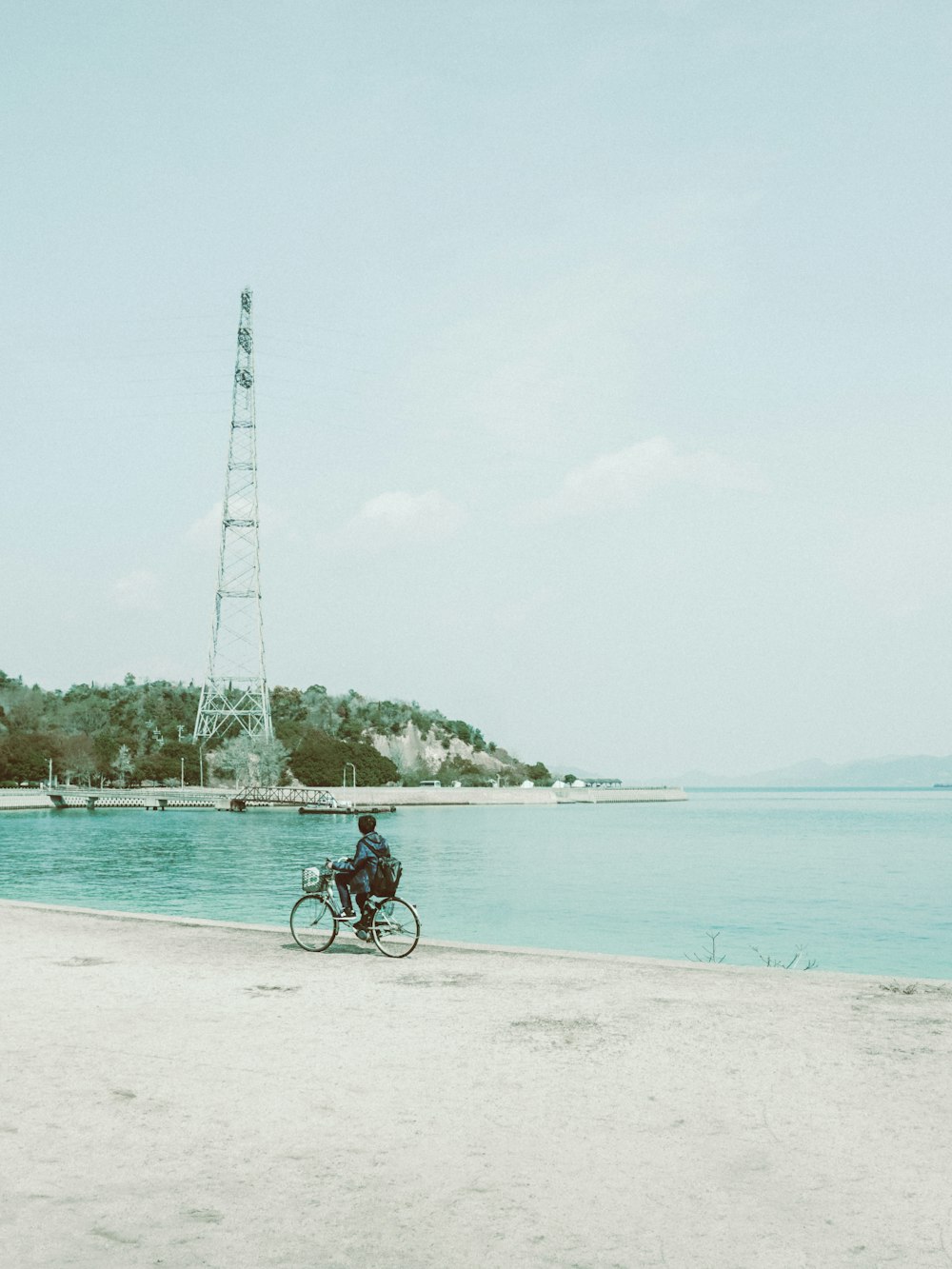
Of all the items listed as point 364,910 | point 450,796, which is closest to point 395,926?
point 364,910

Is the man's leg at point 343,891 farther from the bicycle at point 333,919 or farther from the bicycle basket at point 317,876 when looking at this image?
the bicycle basket at point 317,876

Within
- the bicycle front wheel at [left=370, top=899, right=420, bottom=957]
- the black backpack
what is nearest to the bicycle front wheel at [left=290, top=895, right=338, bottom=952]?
the bicycle front wheel at [left=370, top=899, right=420, bottom=957]

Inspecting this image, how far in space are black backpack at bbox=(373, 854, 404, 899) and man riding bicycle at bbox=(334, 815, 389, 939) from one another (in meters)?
0.04

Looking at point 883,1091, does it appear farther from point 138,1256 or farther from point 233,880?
point 233,880

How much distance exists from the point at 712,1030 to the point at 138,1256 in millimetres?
5560

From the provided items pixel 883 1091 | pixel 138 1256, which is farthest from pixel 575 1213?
pixel 883 1091

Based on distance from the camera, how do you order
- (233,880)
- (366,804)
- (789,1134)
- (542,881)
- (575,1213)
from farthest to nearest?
(366,804) → (542,881) → (233,880) → (789,1134) → (575,1213)

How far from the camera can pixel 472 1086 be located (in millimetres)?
7602

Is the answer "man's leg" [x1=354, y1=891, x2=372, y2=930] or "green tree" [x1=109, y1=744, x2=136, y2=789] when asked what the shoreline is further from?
"green tree" [x1=109, y1=744, x2=136, y2=789]

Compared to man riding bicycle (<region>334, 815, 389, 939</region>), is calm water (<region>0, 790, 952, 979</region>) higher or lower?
lower

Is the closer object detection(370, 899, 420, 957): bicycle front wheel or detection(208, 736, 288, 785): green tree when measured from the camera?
detection(370, 899, 420, 957): bicycle front wheel

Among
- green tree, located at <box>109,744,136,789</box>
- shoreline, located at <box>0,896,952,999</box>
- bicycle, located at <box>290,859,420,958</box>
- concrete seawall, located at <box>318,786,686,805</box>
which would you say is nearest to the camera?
A: shoreline, located at <box>0,896,952,999</box>

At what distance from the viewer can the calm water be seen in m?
34.5

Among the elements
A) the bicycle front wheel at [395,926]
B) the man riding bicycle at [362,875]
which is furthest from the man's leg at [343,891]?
the bicycle front wheel at [395,926]
